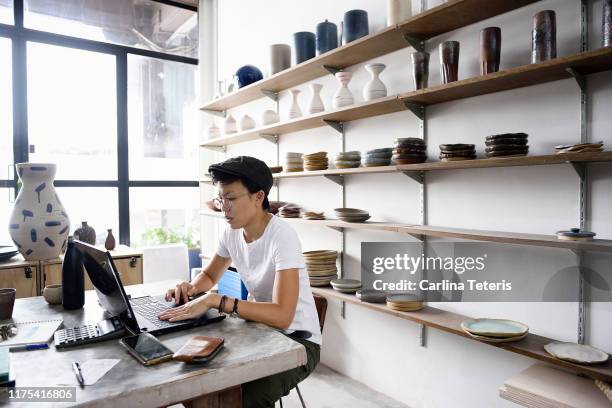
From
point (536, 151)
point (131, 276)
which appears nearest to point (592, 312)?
point (536, 151)

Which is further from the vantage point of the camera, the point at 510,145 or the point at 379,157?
the point at 379,157

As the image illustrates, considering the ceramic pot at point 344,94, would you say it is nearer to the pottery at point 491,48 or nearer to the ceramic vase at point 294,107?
the ceramic vase at point 294,107

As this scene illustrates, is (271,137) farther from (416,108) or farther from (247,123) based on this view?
(416,108)

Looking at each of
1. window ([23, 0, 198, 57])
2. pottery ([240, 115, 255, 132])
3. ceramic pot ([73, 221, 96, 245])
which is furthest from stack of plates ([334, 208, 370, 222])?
window ([23, 0, 198, 57])

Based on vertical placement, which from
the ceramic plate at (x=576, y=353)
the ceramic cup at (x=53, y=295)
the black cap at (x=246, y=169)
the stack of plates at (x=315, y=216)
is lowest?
the ceramic plate at (x=576, y=353)

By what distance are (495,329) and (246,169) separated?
4.39ft

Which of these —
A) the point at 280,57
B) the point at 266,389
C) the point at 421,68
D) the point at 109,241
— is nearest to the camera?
the point at 266,389

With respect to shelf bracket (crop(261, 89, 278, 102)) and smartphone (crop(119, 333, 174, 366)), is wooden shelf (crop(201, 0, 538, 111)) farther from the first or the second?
smartphone (crop(119, 333, 174, 366))

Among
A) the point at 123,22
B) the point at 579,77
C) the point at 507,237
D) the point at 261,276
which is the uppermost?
the point at 123,22

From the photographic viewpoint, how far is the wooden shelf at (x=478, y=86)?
63.0 inches

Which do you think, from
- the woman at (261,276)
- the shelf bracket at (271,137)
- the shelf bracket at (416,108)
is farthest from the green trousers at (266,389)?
the shelf bracket at (271,137)

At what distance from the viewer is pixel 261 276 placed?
5.59 feet

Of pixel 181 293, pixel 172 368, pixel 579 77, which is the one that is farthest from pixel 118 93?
pixel 579 77

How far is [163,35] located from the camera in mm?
4602
